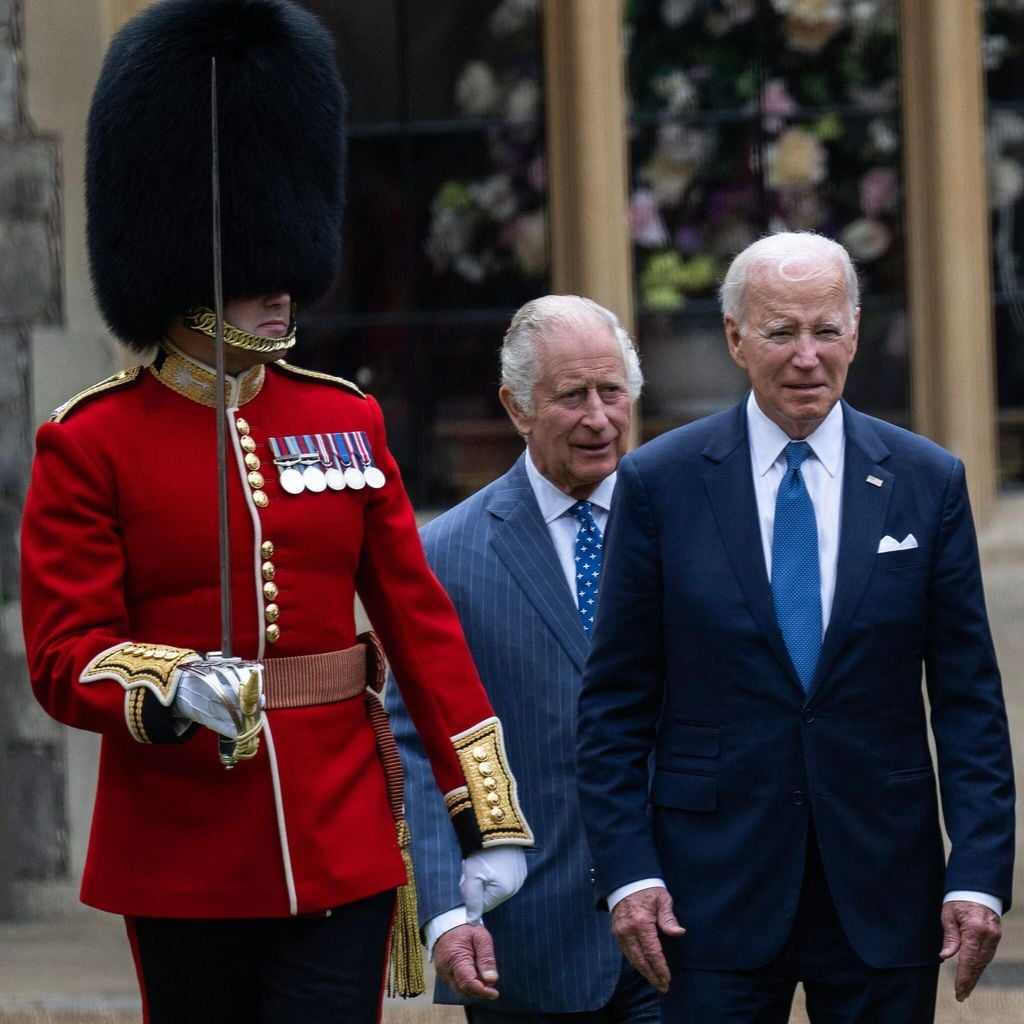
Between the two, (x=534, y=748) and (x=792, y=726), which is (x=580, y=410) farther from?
(x=792, y=726)

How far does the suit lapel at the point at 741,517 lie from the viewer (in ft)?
11.2

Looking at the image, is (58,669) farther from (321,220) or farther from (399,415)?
(399,415)

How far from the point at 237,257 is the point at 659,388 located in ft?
12.6

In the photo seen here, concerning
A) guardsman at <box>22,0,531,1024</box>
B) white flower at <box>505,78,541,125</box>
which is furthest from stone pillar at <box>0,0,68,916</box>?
guardsman at <box>22,0,531,1024</box>

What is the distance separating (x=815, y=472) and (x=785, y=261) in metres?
0.33

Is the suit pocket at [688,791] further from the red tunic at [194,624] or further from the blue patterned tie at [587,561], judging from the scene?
the blue patterned tie at [587,561]

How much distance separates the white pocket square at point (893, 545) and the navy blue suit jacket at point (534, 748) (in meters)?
0.69

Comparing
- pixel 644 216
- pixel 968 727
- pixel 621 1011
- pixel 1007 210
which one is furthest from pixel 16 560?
pixel 968 727

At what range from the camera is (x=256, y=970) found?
11.2 ft

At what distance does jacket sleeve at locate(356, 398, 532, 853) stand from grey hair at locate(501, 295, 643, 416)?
25.0 inches

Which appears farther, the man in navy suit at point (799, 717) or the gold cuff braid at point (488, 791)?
the gold cuff braid at point (488, 791)

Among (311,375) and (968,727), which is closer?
(968,727)

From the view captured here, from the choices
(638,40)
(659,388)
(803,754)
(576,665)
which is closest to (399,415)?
(659,388)

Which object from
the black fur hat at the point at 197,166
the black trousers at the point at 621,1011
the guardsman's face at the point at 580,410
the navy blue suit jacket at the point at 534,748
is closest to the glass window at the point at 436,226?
the guardsman's face at the point at 580,410
